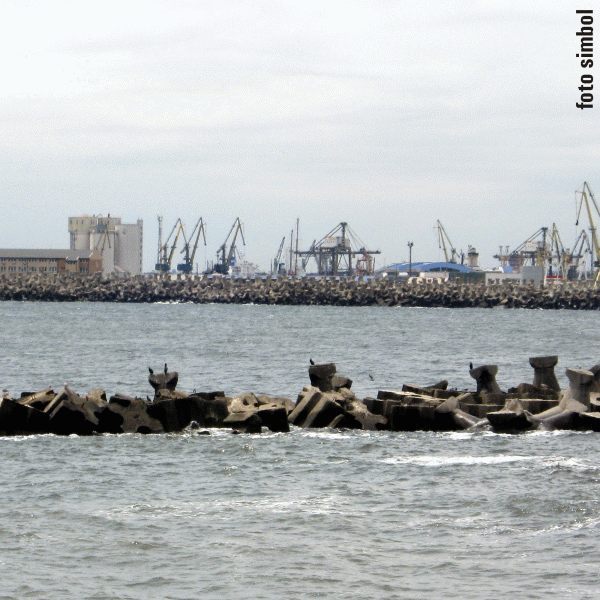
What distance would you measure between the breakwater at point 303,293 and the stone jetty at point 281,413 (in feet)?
342

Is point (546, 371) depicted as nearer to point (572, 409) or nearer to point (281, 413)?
point (572, 409)

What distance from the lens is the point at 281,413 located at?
915 inches

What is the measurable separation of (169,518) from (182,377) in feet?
81.5

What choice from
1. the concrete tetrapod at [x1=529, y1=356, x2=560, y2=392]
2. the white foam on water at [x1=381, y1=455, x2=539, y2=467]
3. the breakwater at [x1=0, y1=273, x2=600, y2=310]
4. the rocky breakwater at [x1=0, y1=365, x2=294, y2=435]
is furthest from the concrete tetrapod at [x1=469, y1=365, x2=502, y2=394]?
the breakwater at [x1=0, y1=273, x2=600, y2=310]

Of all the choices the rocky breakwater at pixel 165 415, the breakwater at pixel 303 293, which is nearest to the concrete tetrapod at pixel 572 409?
the rocky breakwater at pixel 165 415

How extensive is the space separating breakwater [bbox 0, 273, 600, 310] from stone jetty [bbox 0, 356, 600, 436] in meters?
104

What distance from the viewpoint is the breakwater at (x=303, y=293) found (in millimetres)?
128750

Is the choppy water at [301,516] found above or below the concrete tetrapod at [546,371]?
below

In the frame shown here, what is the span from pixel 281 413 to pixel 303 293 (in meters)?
112

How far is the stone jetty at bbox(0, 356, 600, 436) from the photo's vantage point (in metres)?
23.2

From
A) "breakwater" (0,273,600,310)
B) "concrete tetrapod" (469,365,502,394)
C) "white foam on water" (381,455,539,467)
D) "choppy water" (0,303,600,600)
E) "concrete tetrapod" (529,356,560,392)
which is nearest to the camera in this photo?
"choppy water" (0,303,600,600)

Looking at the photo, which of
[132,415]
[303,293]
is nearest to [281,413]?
[132,415]

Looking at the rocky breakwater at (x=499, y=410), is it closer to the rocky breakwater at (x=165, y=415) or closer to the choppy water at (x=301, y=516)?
the choppy water at (x=301, y=516)

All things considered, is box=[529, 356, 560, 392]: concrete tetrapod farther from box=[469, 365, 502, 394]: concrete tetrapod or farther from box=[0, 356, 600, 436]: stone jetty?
box=[0, 356, 600, 436]: stone jetty
